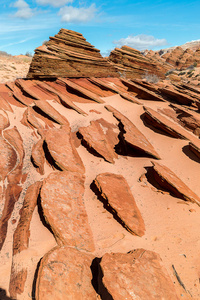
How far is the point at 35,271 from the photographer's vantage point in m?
3.91

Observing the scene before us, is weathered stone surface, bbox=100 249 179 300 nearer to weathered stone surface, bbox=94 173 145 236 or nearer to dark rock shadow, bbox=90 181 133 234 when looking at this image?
weathered stone surface, bbox=94 173 145 236

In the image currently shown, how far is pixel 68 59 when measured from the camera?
15188 mm

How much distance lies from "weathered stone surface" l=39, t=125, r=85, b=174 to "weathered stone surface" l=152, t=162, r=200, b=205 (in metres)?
3.26

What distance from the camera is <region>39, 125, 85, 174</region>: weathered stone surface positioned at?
7.60 m

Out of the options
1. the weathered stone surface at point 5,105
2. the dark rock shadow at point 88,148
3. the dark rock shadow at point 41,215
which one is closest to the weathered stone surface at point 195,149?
the dark rock shadow at point 88,148

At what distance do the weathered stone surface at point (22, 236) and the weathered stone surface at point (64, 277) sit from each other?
1.93 ft

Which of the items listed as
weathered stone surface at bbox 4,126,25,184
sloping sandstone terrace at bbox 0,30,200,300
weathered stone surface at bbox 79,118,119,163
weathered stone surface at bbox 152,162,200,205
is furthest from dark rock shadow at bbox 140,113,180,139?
weathered stone surface at bbox 4,126,25,184

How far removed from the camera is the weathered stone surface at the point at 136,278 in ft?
11.0

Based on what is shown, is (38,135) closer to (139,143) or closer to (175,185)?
(139,143)

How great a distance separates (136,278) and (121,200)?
8.83 feet

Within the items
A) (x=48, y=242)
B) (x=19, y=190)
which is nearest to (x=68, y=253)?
(x=48, y=242)

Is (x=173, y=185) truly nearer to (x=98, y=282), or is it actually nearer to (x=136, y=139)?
(x=136, y=139)

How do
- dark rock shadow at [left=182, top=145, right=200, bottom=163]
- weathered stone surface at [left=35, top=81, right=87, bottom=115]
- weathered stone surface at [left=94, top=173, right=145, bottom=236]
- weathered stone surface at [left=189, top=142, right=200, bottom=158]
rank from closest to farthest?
1. weathered stone surface at [left=94, top=173, right=145, bottom=236]
2. weathered stone surface at [left=189, top=142, right=200, bottom=158]
3. dark rock shadow at [left=182, top=145, right=200, bottom=163]
4. weathered stone surface at [left=35, top=81, right=87, bottom=115]

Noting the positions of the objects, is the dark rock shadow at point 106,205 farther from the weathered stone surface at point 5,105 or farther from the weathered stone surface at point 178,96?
the weathered stone surface at point 178,96
